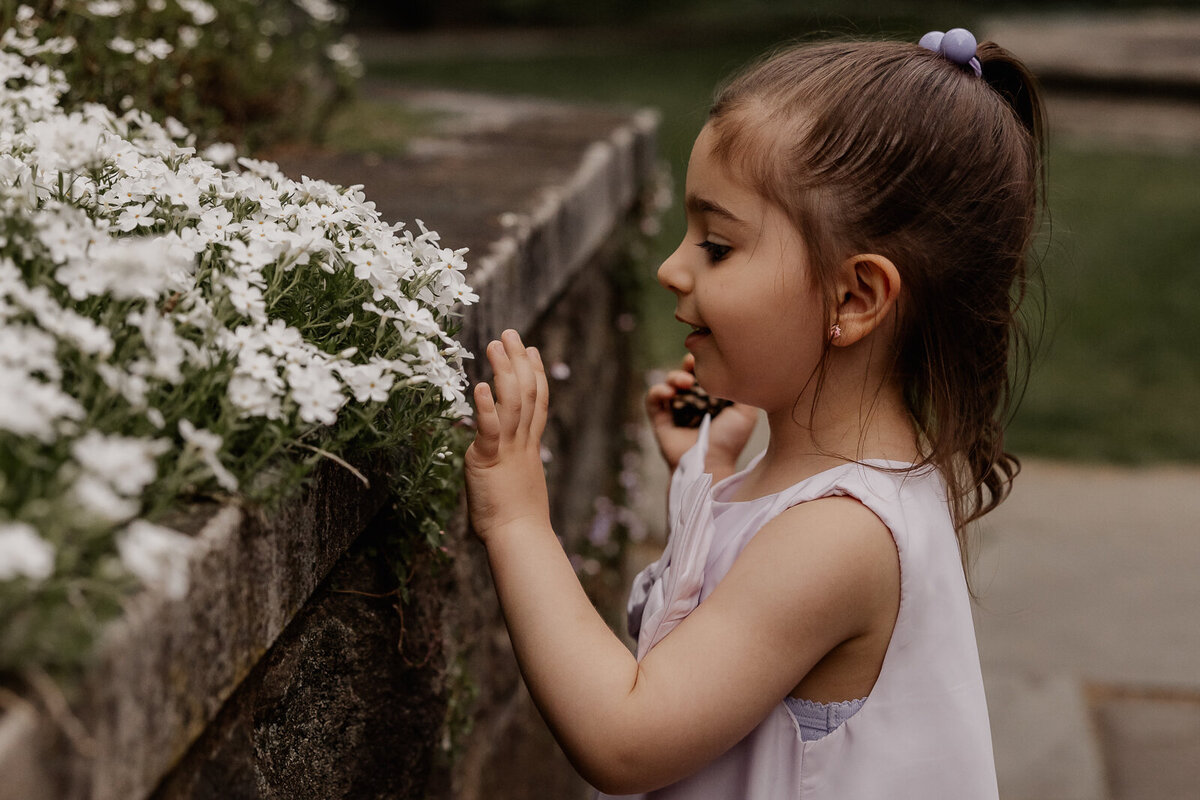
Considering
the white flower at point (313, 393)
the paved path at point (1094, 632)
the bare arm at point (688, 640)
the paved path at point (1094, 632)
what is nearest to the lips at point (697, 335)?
the bare arm at point (688, 640)

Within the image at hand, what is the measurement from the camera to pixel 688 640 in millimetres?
1395

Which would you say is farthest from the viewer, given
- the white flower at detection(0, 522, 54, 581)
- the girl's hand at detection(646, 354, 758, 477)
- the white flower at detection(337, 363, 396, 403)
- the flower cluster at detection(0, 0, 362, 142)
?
the flower cluster at detection(0, 0, 362, 142)

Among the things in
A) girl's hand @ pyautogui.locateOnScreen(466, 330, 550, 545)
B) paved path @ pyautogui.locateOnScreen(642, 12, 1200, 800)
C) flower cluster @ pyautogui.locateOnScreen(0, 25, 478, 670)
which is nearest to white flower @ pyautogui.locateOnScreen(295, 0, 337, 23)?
flower cluster @ pyautogui.locateOnScreen(0, 25, 478, 670)

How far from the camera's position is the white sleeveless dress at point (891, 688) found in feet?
4.93

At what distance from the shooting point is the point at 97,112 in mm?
1704

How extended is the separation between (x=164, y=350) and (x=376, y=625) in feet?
2.18

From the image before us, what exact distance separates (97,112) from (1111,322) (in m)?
6.05

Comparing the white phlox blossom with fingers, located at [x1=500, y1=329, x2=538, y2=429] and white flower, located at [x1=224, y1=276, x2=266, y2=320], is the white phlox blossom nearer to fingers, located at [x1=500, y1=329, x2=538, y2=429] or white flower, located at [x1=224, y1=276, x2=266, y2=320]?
white flower, located at [x1=224, y1=276, x2=266, y2=320]

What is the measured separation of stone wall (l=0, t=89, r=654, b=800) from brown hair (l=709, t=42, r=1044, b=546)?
546 mm

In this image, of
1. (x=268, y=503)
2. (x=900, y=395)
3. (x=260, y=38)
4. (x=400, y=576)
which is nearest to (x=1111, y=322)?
(x=260, y=38)

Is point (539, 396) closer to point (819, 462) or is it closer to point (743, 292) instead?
point (743, 292)

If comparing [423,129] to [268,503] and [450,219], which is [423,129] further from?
[268,503]

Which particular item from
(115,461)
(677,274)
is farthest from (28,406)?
(677,274)

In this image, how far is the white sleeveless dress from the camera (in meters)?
1.50
